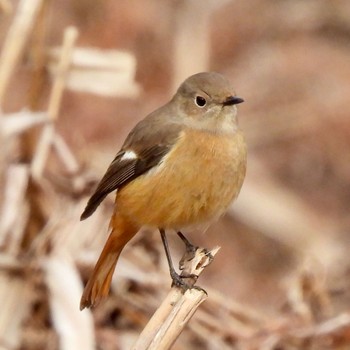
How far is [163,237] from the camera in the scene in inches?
220

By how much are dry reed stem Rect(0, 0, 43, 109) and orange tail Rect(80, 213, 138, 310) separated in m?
0.87

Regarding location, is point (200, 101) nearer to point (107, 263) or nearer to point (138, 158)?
point (138, 158)

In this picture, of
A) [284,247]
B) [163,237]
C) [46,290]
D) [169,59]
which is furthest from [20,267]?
[169,59]

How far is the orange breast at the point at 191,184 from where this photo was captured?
5.10 m

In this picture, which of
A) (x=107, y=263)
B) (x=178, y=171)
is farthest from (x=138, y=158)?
(x=107, y=263)

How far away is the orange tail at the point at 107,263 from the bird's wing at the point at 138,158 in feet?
0.49

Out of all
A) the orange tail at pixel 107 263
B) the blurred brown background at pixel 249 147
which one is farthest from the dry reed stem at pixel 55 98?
the orange tail at pixel 107 263

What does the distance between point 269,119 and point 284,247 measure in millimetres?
1193

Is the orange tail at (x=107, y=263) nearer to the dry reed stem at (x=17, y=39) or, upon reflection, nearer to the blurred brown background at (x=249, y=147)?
the blurred brown background at (x=249, y=147)

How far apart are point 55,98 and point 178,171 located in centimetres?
107

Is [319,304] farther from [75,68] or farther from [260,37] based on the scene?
[260,37]

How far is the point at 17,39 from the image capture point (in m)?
5.63

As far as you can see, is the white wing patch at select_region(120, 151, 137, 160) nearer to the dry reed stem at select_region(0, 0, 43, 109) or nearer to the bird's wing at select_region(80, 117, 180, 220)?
the bird's wing at select_region(80, 117, 180, 220)

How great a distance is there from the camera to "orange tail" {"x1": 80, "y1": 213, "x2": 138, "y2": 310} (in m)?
5.17
